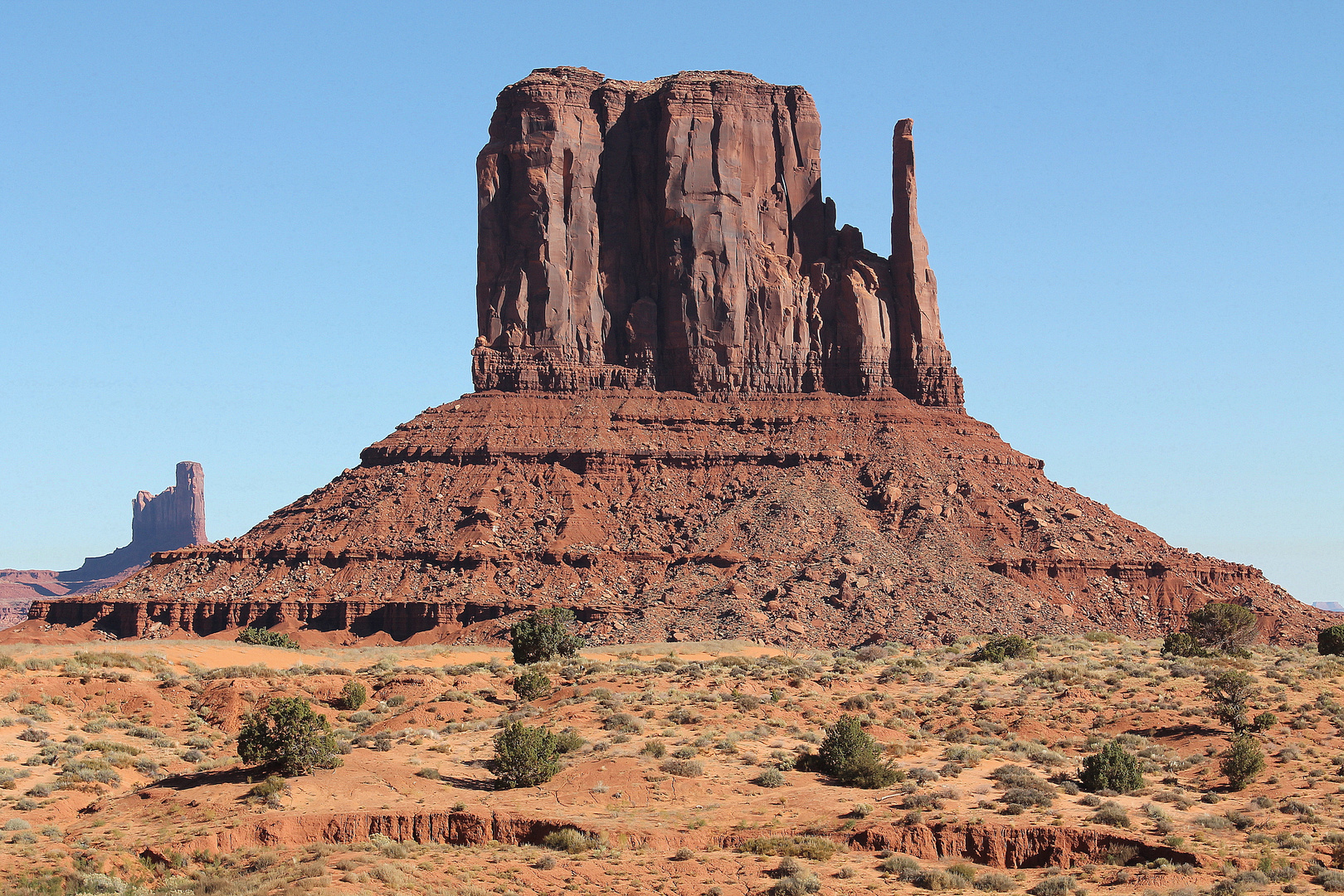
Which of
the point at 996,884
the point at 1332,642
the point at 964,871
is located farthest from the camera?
the point at 1332,642

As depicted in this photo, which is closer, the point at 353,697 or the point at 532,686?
the point at 353,697

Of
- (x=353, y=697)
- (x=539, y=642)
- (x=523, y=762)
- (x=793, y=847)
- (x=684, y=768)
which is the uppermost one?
(x=539, y=642)

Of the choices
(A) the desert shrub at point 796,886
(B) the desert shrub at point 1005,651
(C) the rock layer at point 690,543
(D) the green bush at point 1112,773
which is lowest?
(A) the desert shrub at point 796,886

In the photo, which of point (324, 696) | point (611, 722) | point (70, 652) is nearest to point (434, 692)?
point (324, 696)

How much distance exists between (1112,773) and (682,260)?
79723 mm

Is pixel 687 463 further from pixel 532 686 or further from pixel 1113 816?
pixel 1113 816

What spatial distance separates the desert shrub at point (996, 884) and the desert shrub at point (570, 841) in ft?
23.6

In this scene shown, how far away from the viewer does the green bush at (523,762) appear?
37.0 metres

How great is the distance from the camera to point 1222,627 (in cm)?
6588

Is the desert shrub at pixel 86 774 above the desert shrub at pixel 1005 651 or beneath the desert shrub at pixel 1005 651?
beneath

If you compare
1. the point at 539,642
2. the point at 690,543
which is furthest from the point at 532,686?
the point at 690,543

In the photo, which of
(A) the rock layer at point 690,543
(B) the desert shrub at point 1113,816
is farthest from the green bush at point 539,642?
(B) the desert shrub at point 1113,816

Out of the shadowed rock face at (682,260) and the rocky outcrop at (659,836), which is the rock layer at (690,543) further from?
the rocky outcrop at (659,836)

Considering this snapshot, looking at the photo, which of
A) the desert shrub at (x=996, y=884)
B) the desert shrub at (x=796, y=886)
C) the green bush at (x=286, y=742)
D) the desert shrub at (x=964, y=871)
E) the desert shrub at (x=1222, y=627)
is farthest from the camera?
the desert shrub at (x=1222, y=627)
